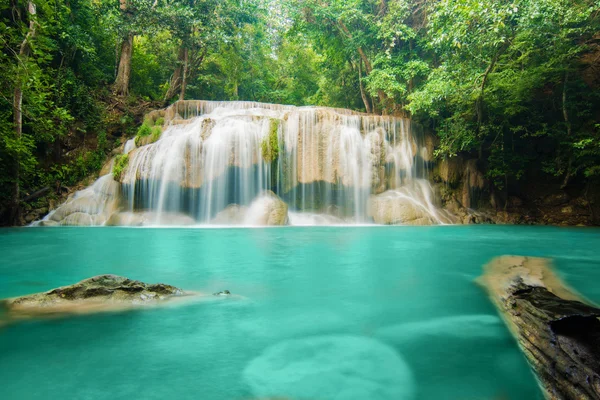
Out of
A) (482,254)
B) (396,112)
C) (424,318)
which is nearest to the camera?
(424,318)

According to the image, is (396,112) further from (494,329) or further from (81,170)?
(494,329)

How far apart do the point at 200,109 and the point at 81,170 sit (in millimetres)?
5598

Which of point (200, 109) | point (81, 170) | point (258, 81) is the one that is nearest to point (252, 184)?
point (200, 109)

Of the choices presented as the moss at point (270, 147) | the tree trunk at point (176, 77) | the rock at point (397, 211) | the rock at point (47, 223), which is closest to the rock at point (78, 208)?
the rock at point (47, 223)

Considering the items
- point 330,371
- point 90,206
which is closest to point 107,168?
point 90,206

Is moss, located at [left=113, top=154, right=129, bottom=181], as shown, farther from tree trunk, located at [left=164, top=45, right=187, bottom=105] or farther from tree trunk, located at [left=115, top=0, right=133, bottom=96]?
tree trunk, located at [left=164, top=45, right=187, bottom=105]

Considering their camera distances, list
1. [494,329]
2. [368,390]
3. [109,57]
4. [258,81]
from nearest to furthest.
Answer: [368,390] < [494,329] < [109,57] < [258,81]

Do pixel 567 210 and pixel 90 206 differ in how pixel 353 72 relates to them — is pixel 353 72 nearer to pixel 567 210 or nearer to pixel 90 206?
pixel 567 210

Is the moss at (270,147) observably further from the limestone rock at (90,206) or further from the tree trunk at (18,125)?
the tree trunk at (18,125)

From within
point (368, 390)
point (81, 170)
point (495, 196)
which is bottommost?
point (368, 390)

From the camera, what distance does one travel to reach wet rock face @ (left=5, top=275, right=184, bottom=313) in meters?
3.00

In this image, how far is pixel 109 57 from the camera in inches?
747

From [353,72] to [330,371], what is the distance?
2111 centimetres

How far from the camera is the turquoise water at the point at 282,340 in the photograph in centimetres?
180
